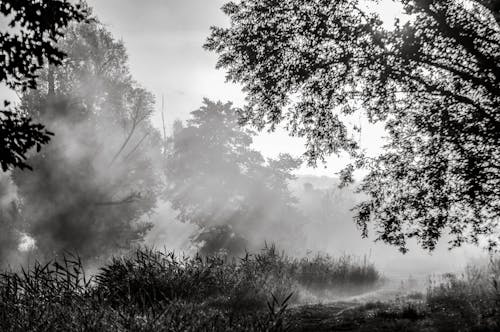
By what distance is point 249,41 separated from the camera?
8.10 metres

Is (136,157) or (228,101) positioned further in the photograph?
(228,101)

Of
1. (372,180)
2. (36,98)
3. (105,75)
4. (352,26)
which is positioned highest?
(105,75)

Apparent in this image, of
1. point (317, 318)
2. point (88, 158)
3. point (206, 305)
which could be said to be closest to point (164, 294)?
point (206, 305)

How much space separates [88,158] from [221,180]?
11.6 metres

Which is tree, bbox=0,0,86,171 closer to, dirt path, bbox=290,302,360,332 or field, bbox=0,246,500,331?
field, bbox=0,246,500,331

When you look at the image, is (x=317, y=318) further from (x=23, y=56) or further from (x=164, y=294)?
(x=23, y=56)

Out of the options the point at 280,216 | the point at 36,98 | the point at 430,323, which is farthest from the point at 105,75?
the point at 430,323

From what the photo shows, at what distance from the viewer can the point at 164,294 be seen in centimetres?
736

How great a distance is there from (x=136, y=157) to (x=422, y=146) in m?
18.7

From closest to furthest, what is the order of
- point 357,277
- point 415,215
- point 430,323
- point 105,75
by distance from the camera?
point 430,323, point 415,215, point 357,277, point 105,75

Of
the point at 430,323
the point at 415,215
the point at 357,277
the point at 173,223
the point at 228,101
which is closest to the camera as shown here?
the point at 430,323

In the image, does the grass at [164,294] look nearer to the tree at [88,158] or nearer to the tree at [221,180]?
the tree at [88,158]

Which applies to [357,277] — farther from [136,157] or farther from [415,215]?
[136,157]

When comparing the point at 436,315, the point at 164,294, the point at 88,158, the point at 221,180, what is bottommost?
the point at 436,315
